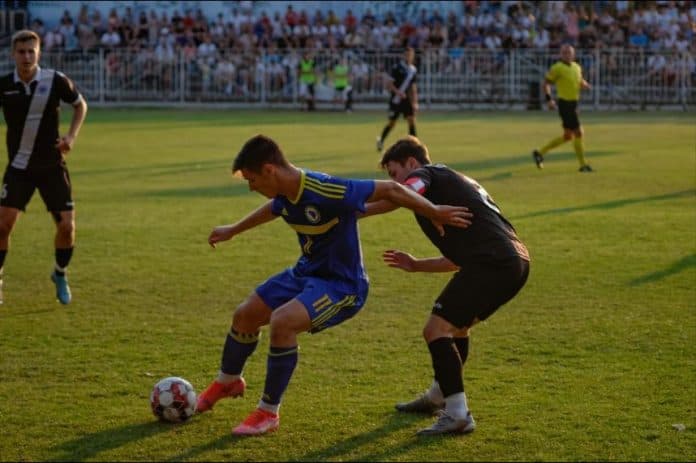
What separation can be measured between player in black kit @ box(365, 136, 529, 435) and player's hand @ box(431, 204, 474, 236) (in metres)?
0.20

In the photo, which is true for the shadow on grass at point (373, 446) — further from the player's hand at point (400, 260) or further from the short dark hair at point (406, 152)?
the short dark hair at point (406, 152)

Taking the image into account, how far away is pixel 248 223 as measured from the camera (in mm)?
6918

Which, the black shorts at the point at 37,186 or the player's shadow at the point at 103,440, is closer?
the player's shadow at the point at 103,440

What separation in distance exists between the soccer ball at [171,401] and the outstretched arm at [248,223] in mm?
897

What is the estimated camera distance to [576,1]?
43.2 meters

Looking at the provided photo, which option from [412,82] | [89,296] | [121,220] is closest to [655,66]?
[412,82]

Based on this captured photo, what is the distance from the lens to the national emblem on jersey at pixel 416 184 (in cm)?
644

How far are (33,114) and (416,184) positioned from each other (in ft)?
16.5

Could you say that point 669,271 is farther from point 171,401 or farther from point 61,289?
point 171,401

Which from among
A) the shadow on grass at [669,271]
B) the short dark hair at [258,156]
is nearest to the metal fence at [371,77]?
the shadow on grass at [669,271]

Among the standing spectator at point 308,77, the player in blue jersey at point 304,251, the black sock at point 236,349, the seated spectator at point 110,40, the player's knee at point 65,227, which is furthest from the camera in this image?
the seated spectator at point 110,40

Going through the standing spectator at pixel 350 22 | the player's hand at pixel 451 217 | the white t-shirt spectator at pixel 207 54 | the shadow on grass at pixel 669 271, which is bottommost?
the shadow on grass at pixel 669 271

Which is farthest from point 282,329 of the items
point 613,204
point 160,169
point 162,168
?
point 162,168

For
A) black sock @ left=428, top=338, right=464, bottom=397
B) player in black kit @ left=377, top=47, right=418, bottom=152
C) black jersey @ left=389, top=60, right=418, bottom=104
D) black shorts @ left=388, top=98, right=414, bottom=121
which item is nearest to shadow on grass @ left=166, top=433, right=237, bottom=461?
black sock @ left=428, top=338, right=464, bottom=397
